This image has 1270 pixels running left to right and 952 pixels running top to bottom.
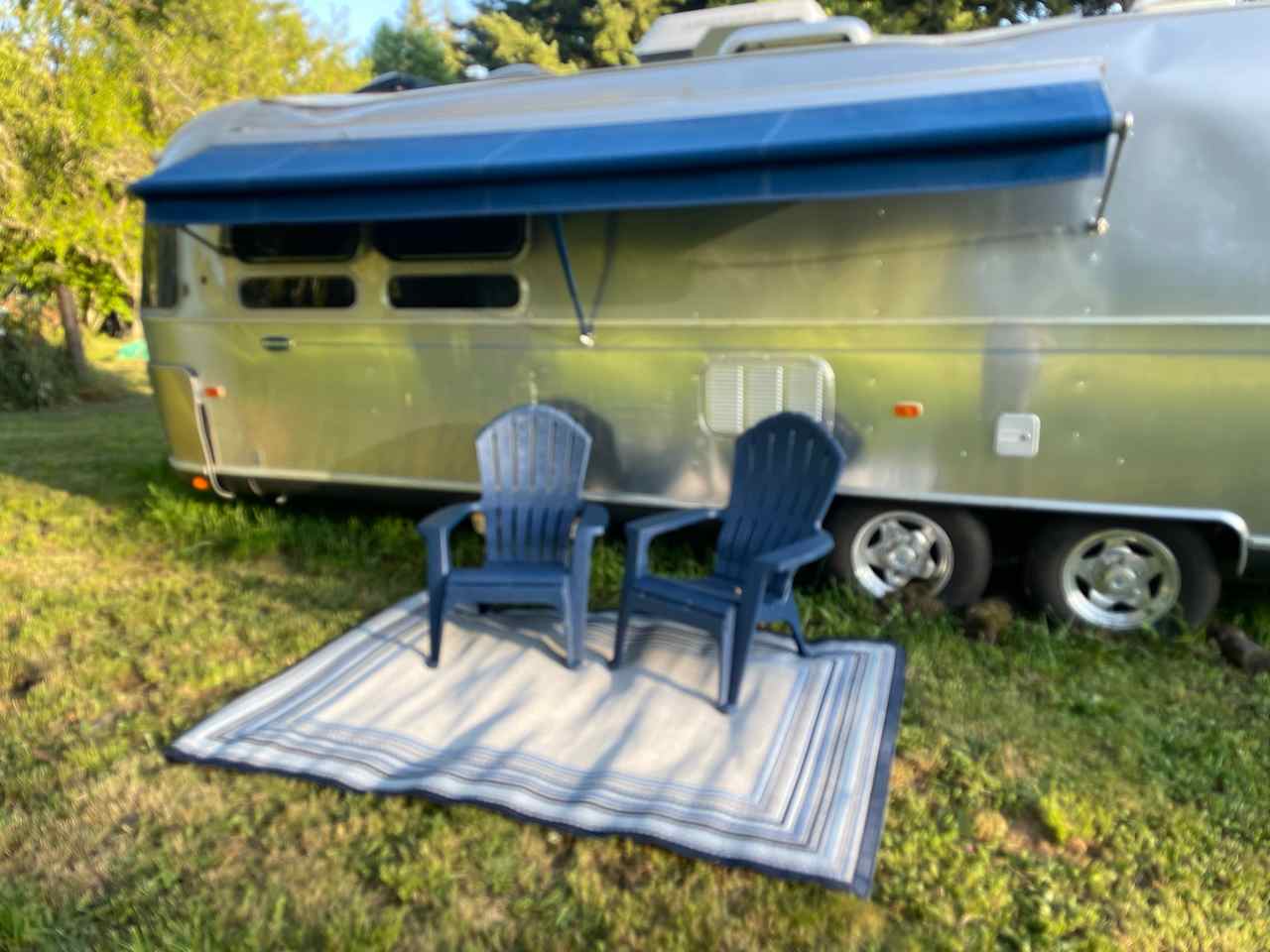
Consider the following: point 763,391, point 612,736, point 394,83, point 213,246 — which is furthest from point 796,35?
point 213,246

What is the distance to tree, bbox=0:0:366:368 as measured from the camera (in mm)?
12164

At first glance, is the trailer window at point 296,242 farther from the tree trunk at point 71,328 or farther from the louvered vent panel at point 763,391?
A: the tree trunk at point 71,328

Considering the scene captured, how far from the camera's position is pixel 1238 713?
3.51 metres

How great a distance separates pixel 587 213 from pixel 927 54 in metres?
1.69

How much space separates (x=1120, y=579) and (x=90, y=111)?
14.0 metres

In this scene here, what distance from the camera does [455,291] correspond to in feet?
→ 15.7

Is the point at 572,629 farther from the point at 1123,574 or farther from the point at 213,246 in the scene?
the point at 213,246

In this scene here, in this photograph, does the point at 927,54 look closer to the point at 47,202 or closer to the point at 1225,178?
the point at 1225,178

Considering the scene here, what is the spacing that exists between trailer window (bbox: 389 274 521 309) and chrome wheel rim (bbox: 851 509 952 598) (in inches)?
85.3

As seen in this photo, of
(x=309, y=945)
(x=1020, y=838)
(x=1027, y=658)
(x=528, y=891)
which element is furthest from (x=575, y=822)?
(x=1027, y=658)

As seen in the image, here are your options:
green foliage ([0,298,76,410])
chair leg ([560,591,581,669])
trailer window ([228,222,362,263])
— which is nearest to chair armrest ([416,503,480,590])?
chair leg ([560,591,581,669])


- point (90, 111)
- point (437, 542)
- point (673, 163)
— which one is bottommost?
point (437, 542)

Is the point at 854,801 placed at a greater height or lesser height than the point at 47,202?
lesser

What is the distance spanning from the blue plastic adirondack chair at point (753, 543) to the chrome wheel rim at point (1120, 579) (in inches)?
51.7
